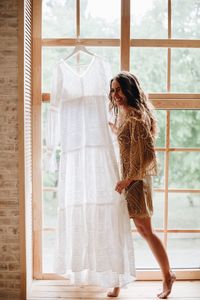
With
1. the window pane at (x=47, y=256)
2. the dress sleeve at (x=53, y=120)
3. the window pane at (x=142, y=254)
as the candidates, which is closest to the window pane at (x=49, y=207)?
the window pane at (x=47, y=256)

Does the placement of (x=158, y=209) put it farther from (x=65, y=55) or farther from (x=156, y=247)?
(x=65, y=55)

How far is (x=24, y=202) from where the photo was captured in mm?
3057

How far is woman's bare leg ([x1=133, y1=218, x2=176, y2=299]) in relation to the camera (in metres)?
3.13

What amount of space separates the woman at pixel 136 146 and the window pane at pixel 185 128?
1.24 feet

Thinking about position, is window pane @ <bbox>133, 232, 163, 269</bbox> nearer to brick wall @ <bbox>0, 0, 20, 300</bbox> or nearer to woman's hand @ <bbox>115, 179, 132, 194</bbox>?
woman's hand @ <bbox>115, 179, 132, 194</bbox>

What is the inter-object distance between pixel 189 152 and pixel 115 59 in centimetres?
95

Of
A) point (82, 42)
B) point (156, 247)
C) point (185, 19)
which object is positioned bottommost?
point (156, 247)

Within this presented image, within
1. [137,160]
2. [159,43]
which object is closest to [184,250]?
[137,160]

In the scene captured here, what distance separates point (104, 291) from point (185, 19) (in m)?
2.20

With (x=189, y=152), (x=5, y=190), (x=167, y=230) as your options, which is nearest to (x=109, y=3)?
(x=189, y=152)

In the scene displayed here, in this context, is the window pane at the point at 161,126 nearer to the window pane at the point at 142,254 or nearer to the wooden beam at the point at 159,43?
the wooden beam at the point at 159,43

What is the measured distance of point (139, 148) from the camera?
2.95 m

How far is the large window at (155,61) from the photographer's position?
10.9ft

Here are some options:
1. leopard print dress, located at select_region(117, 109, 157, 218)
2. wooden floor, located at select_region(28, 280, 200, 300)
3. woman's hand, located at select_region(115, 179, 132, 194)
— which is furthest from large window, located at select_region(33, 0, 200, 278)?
woman's hand, located at select_region(115, 179, 132, 194)
